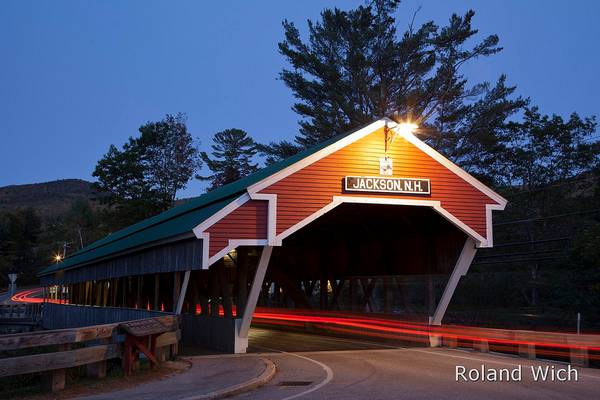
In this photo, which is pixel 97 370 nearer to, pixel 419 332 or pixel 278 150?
pixel 419 332

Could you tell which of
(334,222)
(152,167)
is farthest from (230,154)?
(334,222)

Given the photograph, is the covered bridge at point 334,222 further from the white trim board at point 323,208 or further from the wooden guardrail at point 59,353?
the wooden guardrail at point 59,353

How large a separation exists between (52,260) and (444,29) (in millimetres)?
82000

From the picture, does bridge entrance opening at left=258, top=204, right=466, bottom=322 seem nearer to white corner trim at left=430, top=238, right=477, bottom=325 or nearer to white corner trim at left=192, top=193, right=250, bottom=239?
white corner trim at left=430, top=238, right=477, bottom=325

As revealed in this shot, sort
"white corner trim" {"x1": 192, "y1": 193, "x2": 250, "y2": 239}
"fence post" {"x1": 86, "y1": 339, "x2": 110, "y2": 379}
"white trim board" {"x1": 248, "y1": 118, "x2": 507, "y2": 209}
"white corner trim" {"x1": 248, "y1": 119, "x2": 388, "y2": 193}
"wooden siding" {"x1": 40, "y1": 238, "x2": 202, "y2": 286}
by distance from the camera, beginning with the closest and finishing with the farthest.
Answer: "fence post" {"x1": 86, "y1": 339, "x2": 110, "y2": 379}, "white corner trim" {"x1": 192, "y1": 193, "x2": 250, "y2": 239}, "wooden siding" {"x1": 40, "y1": 238, "x2": 202, "y2": 286}, "white corner trim" {"x1": 248, "y1": 119, "x2": 388, "y2": 193}, "white trim board" {"x1": 248, "y1": 118, "x2": 507, "y2": 209}

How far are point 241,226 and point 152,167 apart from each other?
6128 centimetres

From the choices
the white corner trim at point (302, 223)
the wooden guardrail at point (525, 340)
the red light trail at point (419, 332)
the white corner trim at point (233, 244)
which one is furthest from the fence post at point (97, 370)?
the red light trail at point (419, 332)

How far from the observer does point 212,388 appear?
474 inches

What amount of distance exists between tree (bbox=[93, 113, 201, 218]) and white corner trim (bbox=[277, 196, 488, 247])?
189 ft

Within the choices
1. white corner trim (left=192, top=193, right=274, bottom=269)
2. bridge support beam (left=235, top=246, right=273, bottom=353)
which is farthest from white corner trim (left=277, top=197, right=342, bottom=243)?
bridge support beam (left=235, top=246, right=273, bottom=353)

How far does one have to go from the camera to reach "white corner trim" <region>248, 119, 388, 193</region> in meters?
19.8

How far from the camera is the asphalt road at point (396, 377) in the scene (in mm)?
11602

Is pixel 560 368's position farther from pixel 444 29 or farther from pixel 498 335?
pixel 444 29

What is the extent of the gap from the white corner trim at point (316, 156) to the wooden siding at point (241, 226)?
56cm
